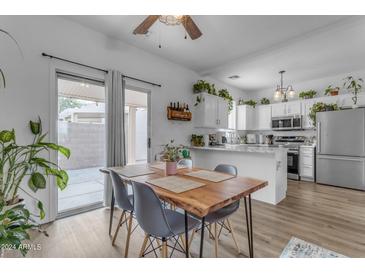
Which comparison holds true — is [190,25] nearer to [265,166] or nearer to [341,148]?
[265,166]

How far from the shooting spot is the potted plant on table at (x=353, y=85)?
4.15 m

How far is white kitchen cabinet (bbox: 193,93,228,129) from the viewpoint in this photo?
14.1 feet

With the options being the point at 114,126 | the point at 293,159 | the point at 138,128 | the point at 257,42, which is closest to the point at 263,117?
the point at 293,159

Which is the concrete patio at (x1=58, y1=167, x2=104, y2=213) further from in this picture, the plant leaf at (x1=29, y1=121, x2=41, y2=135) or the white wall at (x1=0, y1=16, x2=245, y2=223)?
the plant leaf at (x1=29, y1=121, x2=41, y2=135)

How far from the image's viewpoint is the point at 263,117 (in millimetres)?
5805

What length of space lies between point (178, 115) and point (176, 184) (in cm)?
246

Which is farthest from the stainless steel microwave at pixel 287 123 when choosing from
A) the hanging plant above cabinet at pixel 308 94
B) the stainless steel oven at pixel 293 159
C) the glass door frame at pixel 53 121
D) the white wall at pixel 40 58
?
the glass door frame at pixel 53 121

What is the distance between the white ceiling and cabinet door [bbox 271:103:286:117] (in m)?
1.10

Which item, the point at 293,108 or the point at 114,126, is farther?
the point at 293,108

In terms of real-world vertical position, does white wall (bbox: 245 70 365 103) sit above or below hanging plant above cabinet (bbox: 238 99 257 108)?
above

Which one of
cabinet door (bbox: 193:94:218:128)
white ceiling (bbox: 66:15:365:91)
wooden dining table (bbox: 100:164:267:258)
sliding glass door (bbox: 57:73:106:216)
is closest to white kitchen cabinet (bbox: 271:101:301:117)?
white ceiling (bbox: 66:15:365:91)

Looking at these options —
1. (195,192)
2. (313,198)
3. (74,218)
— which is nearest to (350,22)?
(313,198)

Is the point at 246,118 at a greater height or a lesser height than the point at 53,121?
greater
